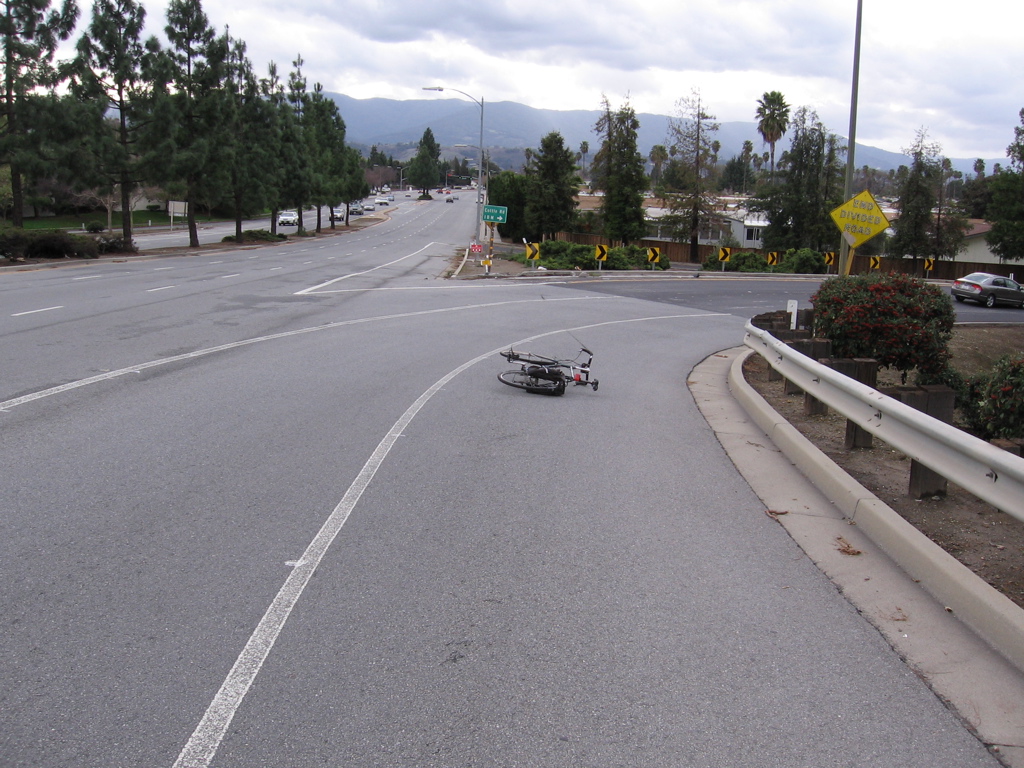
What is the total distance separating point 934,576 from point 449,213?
126 m

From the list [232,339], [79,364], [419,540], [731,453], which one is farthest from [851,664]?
[232,339]

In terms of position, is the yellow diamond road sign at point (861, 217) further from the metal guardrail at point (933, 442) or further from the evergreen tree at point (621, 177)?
the evergreen tree at point (621, 177)

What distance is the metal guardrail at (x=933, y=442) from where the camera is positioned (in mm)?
4887

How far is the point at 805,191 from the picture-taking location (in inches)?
2633

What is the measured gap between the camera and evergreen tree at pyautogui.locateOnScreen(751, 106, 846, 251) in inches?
2638

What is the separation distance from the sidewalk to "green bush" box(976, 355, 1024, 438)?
1596 mm

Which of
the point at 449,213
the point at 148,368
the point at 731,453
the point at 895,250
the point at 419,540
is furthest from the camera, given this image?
the point at 449,213

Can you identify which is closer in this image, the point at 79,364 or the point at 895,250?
the point at 79,364

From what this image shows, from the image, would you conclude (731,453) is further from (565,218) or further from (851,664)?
(565,218)

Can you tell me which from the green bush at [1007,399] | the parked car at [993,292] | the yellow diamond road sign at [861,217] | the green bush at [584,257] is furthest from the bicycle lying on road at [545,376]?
the parked car at [993,292]

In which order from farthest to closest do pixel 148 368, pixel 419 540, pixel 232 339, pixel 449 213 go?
pixel 449 213 < pixel 232 339 < pixel 148 368 < pixel 419 540

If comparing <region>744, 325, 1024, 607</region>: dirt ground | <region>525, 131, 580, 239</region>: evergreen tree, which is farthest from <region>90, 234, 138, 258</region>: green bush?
<region>744, 325, 1024, 607</region>: dirt ground

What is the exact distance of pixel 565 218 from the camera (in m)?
67.5

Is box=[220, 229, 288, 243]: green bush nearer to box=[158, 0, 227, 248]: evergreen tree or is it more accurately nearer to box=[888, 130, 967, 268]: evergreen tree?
box=[158, 0, 227, 248]: evergreen tree
